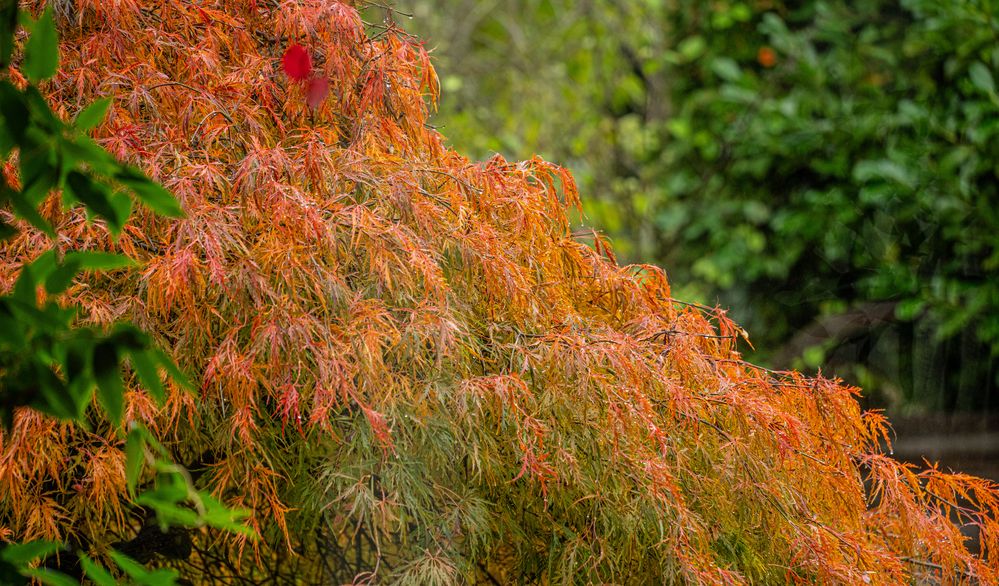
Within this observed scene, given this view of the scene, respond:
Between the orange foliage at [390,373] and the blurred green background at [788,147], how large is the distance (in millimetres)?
2508

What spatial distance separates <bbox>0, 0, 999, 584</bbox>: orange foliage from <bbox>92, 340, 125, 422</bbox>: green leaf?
35.8 inches

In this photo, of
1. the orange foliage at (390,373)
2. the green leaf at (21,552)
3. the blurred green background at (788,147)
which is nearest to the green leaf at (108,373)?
the green leaf at (21,552)

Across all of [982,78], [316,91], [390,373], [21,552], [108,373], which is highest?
[108,373]

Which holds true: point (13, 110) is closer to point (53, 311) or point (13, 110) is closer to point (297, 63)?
point (53, 311)

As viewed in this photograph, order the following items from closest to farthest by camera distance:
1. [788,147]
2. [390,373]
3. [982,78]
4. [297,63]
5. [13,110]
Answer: [13,110], [390,373], [297,63], [982,78], [788,147]

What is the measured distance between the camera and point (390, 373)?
1.64 m

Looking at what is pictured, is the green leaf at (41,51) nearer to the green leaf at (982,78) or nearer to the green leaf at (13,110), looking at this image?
the green leaf at (13,110)

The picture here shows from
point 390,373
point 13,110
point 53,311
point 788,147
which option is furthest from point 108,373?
point 788,147

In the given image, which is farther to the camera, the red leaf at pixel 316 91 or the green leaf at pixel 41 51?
the red leaf at pixel 316 91

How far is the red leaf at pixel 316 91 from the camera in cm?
191

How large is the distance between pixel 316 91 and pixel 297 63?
61mm

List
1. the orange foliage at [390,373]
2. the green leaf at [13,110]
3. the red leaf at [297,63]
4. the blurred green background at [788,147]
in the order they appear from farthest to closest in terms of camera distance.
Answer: the blurred green background at [788,147] → the red leaf at [297,63] → the orange foliage at [390,373] → the green leaf at [13,110]

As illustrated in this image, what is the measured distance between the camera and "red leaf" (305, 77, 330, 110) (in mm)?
1911

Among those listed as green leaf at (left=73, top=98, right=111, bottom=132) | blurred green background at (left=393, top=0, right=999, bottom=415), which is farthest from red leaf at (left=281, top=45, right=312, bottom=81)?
blurred green background at (left=393, top=0, right=999, bottom=415)
